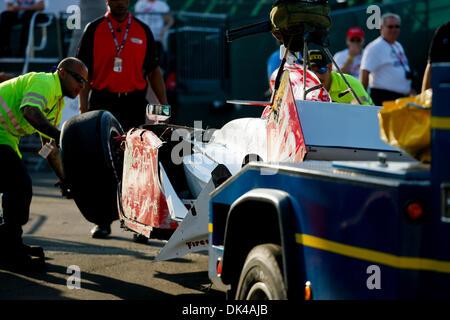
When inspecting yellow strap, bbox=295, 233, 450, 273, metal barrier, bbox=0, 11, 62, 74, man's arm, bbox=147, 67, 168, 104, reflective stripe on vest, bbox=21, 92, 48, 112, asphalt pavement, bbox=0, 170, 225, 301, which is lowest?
asphalt pavement, bbox=0, 170, 225, 301

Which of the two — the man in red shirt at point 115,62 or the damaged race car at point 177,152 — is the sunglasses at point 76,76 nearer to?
the damaged race car at point 177,152

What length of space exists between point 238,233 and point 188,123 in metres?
11.4

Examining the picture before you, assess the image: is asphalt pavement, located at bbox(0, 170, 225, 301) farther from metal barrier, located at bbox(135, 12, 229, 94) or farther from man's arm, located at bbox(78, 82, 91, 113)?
metal barrier, located at bbox(135, 12, 229, 94)

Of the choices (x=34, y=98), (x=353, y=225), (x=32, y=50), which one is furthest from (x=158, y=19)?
A: (x=353, y=225)

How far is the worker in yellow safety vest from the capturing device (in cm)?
578

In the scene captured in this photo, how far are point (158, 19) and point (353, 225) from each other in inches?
454

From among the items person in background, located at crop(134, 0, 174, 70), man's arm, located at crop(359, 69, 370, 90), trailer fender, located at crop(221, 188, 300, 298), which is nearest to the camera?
trailer fender, located at crop(221, 188, 300, 298)

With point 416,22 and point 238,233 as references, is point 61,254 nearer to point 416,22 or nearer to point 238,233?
point 238,233

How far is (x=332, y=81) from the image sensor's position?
20.3ft

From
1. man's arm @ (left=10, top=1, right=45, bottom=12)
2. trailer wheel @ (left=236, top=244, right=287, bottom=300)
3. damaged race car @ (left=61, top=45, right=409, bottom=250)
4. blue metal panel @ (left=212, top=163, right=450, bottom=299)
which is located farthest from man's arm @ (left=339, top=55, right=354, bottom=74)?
blue metal panel @ (left=212, top=163, right=450, bottom=299)

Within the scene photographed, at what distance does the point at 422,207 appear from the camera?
2.46 m

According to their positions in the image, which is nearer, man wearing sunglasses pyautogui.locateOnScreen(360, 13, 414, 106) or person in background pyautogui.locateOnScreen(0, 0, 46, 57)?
man wearing sunglasses pyautogui.locateOnScreen(360, 13, 414, 106)

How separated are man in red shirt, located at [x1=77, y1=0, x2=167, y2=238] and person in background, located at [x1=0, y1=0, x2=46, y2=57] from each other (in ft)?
23.2
